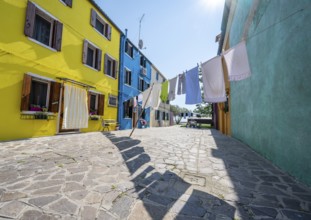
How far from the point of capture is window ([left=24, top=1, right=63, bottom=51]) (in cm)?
650

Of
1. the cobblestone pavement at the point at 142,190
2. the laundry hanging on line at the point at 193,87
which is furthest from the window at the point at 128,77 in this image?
the cobblestone pavement at the point at 142,190

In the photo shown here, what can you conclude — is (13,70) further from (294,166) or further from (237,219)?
(294,166)

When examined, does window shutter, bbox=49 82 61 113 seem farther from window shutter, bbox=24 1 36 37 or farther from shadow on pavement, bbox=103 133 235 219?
shadow on pavement, bbox=103 133 235 219

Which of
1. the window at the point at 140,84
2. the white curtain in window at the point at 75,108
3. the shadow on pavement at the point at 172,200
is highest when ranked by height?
the window at the point at 140,84

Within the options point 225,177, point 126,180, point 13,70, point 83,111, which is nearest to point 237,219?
point 225,177

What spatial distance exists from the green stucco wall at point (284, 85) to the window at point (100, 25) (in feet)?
30.4

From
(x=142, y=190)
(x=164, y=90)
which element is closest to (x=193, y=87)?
(x=164, y=90)

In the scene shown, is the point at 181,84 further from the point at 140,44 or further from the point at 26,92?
the point at 140,44

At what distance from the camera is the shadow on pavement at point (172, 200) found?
200 centimetres

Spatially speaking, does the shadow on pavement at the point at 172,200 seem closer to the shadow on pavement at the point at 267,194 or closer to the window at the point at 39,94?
the shadow on pavement at the point at 267,194

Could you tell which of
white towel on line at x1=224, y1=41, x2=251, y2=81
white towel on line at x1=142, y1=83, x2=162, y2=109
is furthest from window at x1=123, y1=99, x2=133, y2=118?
white towel on line at x1=224, y1=41, x2=251, y2=81

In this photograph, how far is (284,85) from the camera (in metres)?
3.51

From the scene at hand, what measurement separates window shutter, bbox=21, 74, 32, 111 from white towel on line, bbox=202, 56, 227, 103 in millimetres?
6762

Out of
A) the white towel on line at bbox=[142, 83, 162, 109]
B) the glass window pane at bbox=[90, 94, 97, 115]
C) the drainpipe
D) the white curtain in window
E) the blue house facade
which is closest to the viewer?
the white curtain in window
